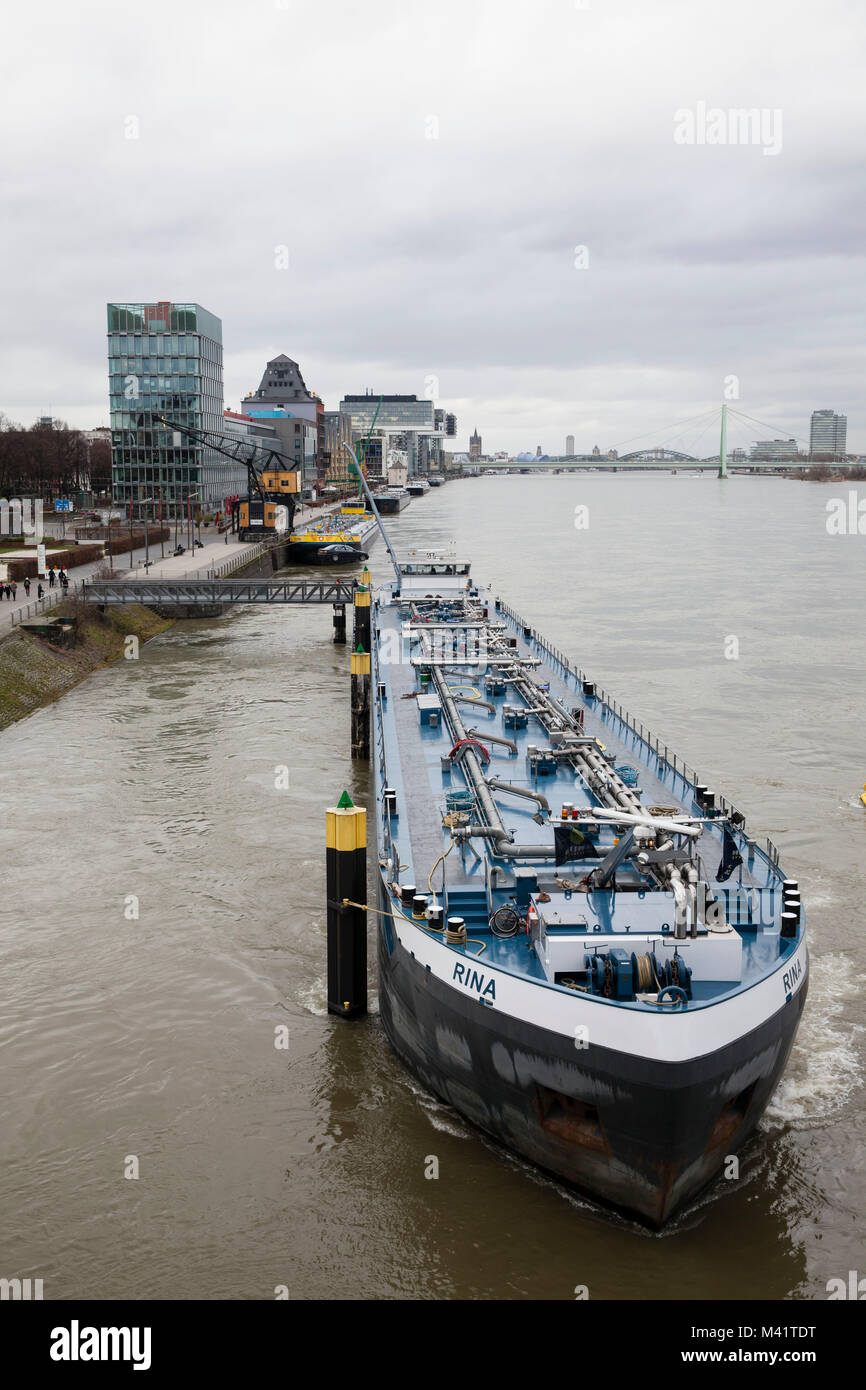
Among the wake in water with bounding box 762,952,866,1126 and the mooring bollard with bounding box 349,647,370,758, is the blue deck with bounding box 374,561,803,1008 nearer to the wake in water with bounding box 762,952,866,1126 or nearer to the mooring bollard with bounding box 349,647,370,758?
the mooring bollard with bounding box 349,647,370,758

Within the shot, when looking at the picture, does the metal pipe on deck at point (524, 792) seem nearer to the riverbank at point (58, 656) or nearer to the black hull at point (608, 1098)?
the black hull at point (608, 1098)

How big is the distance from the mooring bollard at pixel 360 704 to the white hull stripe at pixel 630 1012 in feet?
67.1

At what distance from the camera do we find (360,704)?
35.4m

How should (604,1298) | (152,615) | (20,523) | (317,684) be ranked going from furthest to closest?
(20,523) → (152,615) → (317,684) → (604,1298)

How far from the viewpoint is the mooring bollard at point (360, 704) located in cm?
3509

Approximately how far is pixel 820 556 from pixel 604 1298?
315 ft

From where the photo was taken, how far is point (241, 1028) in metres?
19.2

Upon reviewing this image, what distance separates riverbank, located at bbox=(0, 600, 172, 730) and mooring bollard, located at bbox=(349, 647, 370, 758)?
13342 millimetres

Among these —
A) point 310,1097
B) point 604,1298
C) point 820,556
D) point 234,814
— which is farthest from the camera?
point 820,556

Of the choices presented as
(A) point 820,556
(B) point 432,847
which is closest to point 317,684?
(B) point 432,847

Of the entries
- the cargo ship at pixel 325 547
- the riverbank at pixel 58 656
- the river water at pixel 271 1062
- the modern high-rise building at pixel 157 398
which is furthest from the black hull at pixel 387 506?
the river water at pixel 271 1062

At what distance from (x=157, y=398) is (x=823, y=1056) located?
105m
